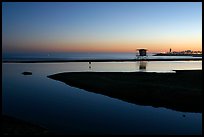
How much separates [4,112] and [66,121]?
6.67 m

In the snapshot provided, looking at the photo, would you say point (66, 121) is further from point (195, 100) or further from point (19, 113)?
point (195, 100)

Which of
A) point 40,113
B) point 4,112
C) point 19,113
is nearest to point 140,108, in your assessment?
point 40,113

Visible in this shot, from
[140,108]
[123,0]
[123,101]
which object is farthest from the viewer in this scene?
[123,101]

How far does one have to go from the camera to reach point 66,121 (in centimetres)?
1716

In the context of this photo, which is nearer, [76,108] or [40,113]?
[40,113]

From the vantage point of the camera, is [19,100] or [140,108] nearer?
[140,108]

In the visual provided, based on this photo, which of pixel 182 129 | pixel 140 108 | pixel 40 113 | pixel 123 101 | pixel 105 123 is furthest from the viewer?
pixel 123 101

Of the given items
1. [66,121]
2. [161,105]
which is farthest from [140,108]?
[66,121]

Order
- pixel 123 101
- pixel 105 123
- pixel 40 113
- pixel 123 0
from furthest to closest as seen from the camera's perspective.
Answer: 1. pixel 123 101
2. pixel 40 113
3. pixel 105 123
4. pixel 123 0

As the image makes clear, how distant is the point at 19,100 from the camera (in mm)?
25906

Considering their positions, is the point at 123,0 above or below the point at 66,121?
above

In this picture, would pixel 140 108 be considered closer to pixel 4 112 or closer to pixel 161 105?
pixel 161 105

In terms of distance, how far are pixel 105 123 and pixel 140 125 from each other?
2526mm

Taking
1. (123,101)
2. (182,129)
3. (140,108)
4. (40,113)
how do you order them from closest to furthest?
(182,129), (40,113), (140,108), (123,101)
